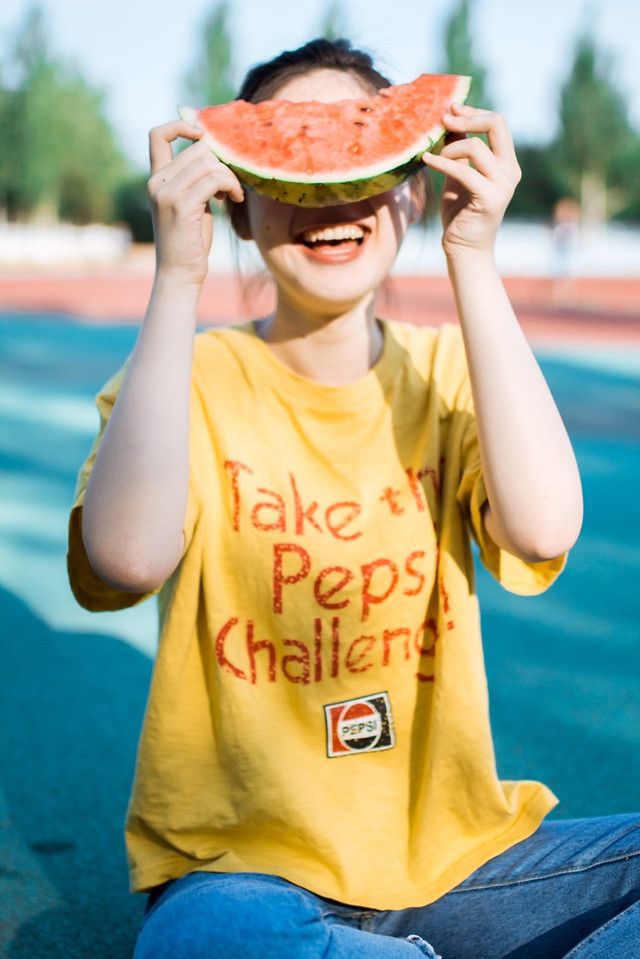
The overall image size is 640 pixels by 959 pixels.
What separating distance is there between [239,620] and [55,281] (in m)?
28.8

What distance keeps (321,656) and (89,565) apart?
46cm

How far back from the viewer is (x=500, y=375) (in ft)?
5.44

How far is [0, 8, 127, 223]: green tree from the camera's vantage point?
43.3 m

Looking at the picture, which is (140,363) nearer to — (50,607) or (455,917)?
(455,917)

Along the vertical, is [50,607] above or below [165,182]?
below

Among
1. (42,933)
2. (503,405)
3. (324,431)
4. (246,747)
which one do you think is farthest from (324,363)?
(42,933)

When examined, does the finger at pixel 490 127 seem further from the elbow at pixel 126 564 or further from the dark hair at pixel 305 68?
the elbow at pixel 126 564

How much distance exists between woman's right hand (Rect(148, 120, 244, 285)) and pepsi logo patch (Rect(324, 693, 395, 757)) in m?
0.81

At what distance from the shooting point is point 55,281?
28.9 meters

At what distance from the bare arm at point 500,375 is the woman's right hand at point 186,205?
1.20ft

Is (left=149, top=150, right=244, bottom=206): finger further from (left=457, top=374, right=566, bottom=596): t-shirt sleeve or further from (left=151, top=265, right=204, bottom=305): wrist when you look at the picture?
(left=457, top=374, right=566, bottom=596): t-shirt sleeve

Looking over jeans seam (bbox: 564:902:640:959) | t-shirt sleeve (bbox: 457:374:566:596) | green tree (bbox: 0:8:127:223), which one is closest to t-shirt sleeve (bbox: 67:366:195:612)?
t-shirt sleeve (bbox: 457:374:566:596)

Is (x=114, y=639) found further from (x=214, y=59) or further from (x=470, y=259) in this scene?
(x=214, y=59)

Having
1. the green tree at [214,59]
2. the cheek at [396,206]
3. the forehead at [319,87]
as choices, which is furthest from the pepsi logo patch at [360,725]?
the green tree at [214,59]
